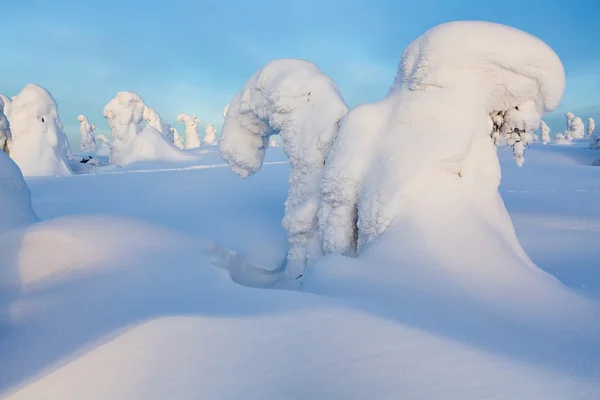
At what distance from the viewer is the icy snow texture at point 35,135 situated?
17.9 metres

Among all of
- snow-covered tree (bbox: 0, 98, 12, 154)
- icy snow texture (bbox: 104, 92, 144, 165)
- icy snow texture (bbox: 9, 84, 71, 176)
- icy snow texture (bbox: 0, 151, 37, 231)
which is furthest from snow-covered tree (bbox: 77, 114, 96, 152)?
icy snow texture (bbox: 0, 151, 37, 231)

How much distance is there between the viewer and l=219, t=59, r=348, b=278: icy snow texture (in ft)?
19.0

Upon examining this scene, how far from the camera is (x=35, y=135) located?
18188 mm

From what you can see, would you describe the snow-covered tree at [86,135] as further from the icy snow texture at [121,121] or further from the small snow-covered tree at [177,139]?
the icy snow texture at [121,121]

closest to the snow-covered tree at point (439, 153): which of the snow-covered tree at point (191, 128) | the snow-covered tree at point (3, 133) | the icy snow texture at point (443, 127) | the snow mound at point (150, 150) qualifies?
the icy snow texture at point (443, 127)

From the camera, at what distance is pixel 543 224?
739 centimetres

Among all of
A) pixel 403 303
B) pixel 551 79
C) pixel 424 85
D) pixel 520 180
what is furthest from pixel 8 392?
pixel 520 180

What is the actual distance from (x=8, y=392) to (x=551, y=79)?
18.4 ft

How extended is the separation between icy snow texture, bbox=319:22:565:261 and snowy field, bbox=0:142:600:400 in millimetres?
877

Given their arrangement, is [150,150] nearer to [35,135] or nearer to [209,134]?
[35,135]

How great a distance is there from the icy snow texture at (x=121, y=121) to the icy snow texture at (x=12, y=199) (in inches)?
731

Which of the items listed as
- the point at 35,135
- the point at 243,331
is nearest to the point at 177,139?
the point at 35,135

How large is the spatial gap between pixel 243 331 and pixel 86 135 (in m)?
43.7

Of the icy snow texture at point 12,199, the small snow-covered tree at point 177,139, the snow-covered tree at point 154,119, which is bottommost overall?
the small snow-covered tree at point 177,139
